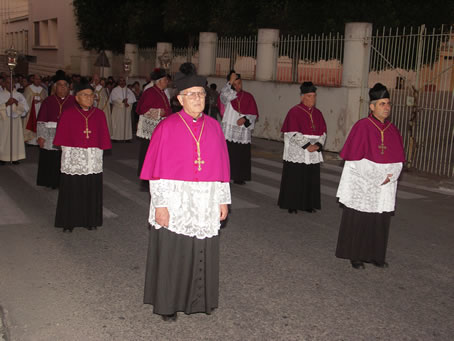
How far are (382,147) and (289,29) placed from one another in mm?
19004

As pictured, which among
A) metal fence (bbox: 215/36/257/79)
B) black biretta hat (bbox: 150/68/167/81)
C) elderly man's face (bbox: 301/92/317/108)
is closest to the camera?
elderly man's face (bbox: 301/92/317/108)

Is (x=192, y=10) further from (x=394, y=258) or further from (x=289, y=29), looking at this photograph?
(x=394, y=258)

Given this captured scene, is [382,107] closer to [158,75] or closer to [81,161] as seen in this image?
[81,161]

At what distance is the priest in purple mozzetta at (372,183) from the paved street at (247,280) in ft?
0.88

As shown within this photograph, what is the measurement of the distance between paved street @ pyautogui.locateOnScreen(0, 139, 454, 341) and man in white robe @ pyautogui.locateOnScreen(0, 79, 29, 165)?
12.4 ft

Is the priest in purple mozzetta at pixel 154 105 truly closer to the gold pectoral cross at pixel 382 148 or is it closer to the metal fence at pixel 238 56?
the gold pectoral cross at pixel 382 148

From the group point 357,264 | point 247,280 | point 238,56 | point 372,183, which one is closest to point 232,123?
point 372,183

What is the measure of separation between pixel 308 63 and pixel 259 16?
29.0 ft

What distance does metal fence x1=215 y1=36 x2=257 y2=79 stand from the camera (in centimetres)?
1938

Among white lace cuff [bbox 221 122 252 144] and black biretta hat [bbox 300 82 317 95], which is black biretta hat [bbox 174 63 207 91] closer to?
black biretta hat [bbox 300 82 317 95]

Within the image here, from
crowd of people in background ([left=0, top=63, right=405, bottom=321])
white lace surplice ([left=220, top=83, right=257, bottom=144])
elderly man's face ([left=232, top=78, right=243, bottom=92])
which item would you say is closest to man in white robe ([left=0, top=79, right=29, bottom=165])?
crowd of people in background ([left=0, top=63, right=405, bottom=321])

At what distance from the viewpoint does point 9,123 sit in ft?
44.4

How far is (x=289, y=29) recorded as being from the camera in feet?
80.5

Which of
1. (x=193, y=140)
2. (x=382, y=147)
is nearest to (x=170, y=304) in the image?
(x=193, y=140)
